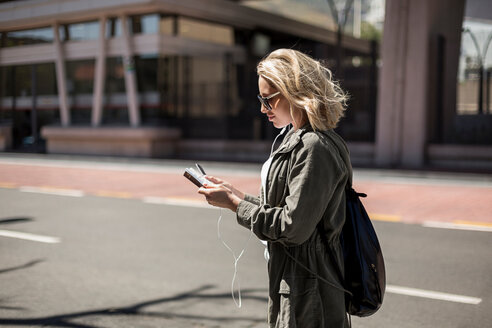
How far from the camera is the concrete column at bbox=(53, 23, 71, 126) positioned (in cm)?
2728

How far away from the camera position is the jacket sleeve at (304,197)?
2186 millimetres

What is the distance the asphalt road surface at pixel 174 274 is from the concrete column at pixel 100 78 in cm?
1698

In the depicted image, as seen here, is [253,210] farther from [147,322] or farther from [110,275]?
[110,275]

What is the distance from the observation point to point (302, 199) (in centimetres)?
218

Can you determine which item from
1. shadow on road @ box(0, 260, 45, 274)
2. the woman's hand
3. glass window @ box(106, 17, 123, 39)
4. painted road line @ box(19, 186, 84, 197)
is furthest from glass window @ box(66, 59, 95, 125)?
the woman's hand

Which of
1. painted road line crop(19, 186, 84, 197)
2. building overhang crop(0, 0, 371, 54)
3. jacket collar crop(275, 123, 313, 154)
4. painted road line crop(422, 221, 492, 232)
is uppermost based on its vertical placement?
building overhang crop(0, 0, 371, 54)

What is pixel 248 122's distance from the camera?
23.3 metres

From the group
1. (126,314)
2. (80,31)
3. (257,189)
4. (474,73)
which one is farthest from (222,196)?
(80,31)

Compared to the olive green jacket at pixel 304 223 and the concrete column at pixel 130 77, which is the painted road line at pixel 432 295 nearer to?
the olive green jacket at pixel 304 223

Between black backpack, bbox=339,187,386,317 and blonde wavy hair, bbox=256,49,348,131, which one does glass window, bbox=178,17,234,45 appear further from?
black backpack, bbox=339,187,386,317

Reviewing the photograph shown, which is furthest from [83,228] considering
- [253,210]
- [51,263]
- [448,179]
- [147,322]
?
[448,179]

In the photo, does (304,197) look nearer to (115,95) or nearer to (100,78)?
(115,95)

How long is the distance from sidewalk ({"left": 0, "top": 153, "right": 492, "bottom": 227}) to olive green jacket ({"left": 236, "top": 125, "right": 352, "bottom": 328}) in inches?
288

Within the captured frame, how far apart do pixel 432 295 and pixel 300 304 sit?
3.43 m
